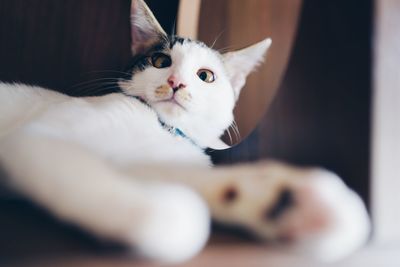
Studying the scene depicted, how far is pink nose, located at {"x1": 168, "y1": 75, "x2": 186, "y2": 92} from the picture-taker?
30.7 inches

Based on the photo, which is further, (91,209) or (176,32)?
(176,32)

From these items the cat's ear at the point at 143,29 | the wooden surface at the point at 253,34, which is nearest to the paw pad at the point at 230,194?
the wooden surface at the point at 253,34

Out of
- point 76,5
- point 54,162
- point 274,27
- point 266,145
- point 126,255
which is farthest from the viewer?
point 76,5

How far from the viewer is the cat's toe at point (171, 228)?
12.8 inches

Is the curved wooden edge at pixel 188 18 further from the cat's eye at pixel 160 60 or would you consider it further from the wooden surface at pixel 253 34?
the cat's eye at pixel 160 60

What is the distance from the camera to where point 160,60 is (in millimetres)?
896

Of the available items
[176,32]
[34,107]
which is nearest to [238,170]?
[34,107]

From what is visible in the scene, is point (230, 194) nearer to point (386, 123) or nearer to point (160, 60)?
point (386, 123)

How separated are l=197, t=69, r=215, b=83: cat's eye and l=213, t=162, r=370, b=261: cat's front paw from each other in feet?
1.71

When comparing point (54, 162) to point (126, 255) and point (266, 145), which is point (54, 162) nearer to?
point (126, 255)

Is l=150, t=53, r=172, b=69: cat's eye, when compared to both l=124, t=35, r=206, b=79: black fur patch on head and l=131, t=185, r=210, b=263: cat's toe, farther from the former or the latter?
l=131, t=185, r=210, b=263: cat's toe

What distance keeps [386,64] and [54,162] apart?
43 cm

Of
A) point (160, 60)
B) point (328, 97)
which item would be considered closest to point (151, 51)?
point (160, 60)

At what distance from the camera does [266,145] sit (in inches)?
21.5
